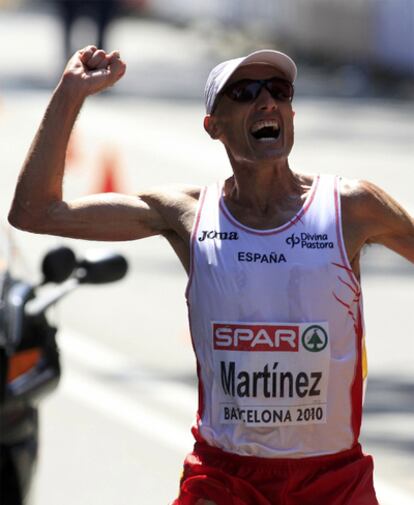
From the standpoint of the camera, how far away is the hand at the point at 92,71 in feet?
17.9

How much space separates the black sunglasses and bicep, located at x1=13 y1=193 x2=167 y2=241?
17.9 inches

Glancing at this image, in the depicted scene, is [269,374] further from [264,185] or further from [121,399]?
[121,399]

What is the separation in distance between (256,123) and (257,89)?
98mm

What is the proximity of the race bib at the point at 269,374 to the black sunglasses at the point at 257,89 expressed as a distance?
25.0 inches

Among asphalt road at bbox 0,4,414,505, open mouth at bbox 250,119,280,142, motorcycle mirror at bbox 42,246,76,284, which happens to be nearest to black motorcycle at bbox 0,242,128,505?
motorcycle mirror at bbox 42,246,76,284

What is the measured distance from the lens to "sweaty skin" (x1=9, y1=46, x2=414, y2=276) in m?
5.39

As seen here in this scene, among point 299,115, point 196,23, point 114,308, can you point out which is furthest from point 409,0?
point 114,308

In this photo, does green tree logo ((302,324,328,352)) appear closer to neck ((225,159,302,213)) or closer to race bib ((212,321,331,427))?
race bib ((212,321,331,427))

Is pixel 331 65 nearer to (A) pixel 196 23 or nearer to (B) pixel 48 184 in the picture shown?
(A) pixel 196 23

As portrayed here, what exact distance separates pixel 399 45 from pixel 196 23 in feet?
29.3

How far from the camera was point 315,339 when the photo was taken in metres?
5.34

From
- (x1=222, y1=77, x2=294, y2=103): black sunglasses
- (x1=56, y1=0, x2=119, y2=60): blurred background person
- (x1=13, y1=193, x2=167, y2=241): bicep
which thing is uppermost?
(x1=222, y1=77, x2=294, y2=103): black sunglasses

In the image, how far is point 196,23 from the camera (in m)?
37.3

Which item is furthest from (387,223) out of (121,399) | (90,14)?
(90,14)
